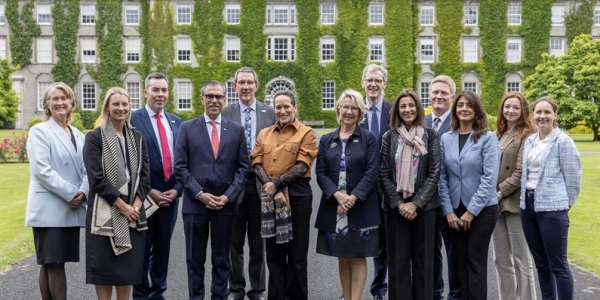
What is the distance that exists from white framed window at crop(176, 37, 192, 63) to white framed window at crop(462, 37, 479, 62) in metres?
19.2

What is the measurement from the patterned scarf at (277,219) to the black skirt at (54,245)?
5.99 ft

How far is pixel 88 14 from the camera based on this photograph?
42.0 meters

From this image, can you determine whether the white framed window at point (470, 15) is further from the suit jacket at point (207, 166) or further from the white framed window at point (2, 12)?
the suit jacket at point (207, 166)

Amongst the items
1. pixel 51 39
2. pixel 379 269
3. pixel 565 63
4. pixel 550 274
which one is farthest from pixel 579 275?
pixel 51 39

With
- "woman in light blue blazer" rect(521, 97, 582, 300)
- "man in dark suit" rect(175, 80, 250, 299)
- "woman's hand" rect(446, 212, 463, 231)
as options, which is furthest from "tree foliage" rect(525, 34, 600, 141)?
"man in dark suit" rect(175, 80, 250, 299)

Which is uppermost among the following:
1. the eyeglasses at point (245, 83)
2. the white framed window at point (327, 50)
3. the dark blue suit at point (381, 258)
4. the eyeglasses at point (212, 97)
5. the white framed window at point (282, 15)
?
the white framed window at point (282, 15)

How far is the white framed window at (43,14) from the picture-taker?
42000 millimetres

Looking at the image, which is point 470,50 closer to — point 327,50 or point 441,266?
point 327,50

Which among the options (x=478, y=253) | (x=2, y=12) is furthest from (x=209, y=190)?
(x=2, y=12)

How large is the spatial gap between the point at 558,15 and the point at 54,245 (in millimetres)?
43408

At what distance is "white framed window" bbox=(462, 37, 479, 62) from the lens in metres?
42.0

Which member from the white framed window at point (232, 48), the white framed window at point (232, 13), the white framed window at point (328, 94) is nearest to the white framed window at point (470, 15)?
the white framed window at point (328, 94)

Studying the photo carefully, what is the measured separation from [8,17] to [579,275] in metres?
43.1

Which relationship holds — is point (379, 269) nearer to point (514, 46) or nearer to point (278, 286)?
point (278, 286)
